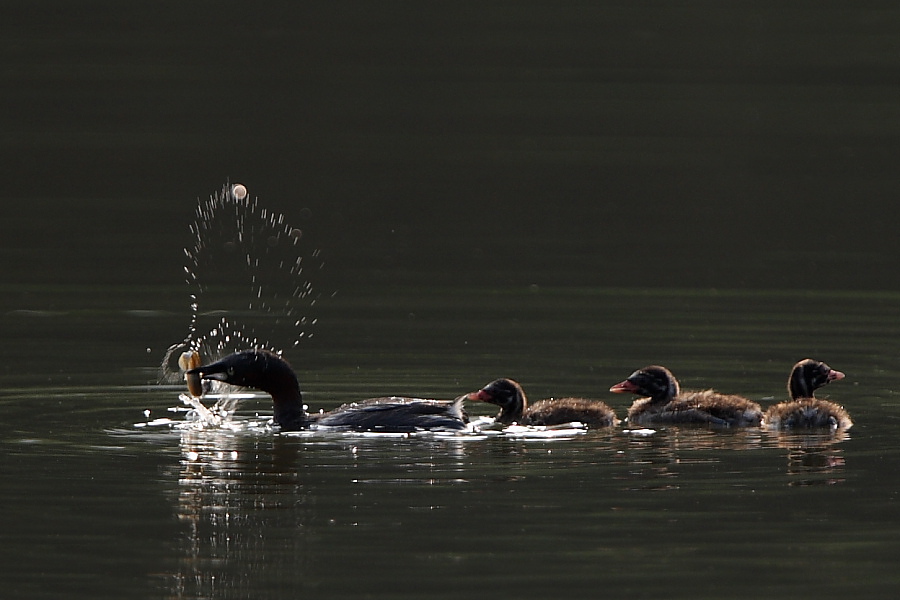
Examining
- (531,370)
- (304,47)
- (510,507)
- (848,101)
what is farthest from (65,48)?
(510,507)

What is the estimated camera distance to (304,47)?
34250mm

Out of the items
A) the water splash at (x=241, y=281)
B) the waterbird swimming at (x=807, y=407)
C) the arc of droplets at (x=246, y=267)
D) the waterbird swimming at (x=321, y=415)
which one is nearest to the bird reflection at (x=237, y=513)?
the waterbird swimming at (x=321, y=415)

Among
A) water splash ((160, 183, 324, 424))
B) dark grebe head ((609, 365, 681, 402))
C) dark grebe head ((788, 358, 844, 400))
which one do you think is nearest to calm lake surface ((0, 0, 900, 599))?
water splash ((160, 183, 324, 424))

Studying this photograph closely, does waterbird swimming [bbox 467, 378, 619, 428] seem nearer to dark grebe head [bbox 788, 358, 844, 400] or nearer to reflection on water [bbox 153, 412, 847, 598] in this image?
reflection on water [bbox 153, 412, 847, 598]

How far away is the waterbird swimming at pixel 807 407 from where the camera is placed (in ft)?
40.1

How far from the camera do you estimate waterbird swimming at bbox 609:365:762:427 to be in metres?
12.5

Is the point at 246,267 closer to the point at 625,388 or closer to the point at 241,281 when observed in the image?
the point at 241,281

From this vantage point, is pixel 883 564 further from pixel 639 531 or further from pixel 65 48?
pixel 65 48

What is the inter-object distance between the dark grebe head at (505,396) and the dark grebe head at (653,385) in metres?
0.76

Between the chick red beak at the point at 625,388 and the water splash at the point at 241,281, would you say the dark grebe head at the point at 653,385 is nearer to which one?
the chick red beak at the point at 625,388

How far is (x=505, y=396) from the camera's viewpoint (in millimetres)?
12664

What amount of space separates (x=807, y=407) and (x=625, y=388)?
4.34 feet

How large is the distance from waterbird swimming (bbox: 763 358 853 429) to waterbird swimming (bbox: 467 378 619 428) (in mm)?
1001

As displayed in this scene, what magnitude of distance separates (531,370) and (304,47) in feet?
67.2
